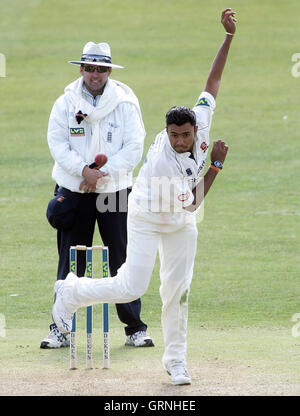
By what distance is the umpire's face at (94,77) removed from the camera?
23.3ft

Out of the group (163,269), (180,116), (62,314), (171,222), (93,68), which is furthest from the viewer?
(93,68)

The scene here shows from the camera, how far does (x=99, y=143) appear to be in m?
7.12

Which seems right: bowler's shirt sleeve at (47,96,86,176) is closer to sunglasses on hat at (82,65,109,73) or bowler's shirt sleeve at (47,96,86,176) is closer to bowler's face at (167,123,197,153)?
sunglasses on hat at (82,65,109,73)

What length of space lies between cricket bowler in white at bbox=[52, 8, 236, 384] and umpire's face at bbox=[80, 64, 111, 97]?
1.30 metres

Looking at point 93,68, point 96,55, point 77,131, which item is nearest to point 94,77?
point 93,68

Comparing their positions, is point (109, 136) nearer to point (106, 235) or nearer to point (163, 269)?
point (106, 235)

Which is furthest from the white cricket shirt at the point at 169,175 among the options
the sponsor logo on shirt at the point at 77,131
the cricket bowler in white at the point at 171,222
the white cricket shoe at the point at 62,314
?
the sponsor logo on shirt at the point at 77,131

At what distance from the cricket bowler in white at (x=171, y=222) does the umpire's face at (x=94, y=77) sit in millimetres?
1304

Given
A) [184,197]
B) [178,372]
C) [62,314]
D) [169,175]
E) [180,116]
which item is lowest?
[178,372]

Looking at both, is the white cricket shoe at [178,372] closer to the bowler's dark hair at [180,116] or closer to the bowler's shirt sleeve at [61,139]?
the bowler's dark hair at [180,116]

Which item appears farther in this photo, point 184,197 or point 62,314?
point 62,314

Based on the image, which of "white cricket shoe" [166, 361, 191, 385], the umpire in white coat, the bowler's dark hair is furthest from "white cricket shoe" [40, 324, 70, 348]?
the bowler's dark hair

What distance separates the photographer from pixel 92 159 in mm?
7133

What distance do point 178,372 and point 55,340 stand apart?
1563mm
